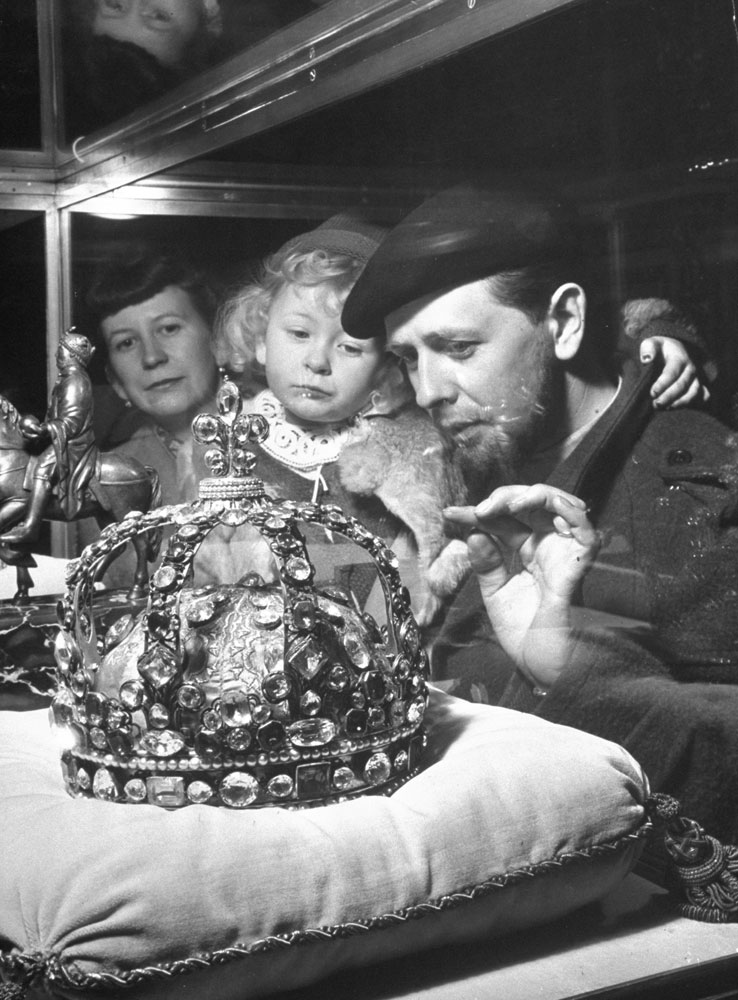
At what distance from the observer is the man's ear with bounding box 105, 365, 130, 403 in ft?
4.70

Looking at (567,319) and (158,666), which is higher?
(567,319)

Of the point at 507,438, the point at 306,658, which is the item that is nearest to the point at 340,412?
the point at 507,438

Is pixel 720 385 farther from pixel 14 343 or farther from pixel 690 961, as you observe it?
pixel 14 343

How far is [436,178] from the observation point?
1.19 meters

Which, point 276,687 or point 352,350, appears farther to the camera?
point 352,350

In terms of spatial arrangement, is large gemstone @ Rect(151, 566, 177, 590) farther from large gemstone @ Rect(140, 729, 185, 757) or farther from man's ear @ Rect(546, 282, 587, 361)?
man's ear @ Rect(546, 282, 587, 361)

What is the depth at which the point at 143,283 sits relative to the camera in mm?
1449

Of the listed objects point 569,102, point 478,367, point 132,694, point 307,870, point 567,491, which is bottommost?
point 307,870

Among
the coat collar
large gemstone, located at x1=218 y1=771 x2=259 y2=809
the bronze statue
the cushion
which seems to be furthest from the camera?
the bronze statue

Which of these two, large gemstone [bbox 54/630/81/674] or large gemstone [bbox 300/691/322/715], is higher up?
large gemstone [bbox 54/630/81/674]

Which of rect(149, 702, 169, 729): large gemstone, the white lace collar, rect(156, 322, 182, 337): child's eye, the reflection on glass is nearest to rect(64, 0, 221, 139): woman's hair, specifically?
the reflection on glass

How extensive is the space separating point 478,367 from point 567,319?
119mm

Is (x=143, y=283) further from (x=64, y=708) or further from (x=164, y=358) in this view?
(x=64, y=708)

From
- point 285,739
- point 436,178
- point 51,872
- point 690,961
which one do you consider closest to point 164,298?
point 436,178
